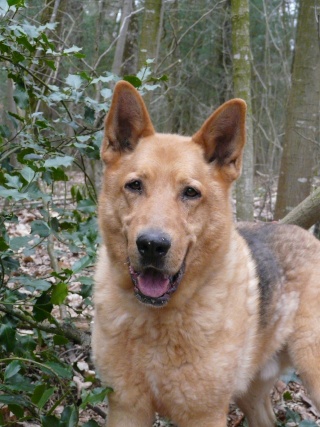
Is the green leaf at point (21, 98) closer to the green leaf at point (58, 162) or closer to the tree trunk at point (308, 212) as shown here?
the green leaf at point (58, 162)

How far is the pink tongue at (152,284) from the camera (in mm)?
3236

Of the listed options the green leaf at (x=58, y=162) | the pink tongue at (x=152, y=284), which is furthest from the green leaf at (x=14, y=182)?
the pink tongue at (x=152, y=284)

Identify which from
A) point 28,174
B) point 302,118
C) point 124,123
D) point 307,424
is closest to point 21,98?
point 124,123

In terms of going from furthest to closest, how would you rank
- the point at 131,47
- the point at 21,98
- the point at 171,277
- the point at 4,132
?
the point at 131,47 → the point at 4,132 → the point at 21,98 → the point at 171,277

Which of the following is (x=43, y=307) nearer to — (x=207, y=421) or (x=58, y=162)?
(x=58, y=162)

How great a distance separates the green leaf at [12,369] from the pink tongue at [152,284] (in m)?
0.88

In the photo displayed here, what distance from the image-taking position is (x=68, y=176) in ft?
20.1

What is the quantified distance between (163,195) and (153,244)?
38 centimetres

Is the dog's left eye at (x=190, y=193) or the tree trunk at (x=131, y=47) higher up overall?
the tree trunk at (x=131, y=47)

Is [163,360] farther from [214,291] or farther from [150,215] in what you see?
[150,215]

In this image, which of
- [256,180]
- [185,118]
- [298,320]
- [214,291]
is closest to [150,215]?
[214,291]

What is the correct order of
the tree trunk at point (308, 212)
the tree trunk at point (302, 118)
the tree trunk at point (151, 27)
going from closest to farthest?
1. the tree trunk at point (308, 212)
2. the tree trunk at point (302, 118)
3. the tree trunk at point (151, 27)

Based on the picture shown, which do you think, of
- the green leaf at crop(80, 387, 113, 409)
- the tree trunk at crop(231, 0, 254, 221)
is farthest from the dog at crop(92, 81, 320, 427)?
the tree trunk at crop(231, 0, 254, 221)

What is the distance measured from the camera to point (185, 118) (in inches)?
820
